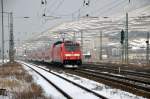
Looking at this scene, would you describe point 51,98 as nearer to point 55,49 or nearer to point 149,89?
point 149,89

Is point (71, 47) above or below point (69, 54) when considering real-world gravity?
above

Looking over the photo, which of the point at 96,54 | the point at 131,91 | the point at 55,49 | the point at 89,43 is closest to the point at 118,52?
the point at 96,54

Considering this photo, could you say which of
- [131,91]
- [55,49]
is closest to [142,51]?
[55,49]

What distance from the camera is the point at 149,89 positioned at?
21734 mm

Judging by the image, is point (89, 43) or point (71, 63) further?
point (89, 43)

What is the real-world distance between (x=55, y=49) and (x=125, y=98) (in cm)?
4065

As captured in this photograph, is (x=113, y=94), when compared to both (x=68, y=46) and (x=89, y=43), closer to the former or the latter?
(x=68, y=46)

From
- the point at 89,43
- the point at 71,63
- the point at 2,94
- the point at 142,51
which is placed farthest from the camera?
the point at 89,43

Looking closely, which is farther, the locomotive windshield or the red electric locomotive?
the locomotive windshield

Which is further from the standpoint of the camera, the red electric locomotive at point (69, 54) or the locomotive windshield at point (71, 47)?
the locomotive windshield at point (71, 47)

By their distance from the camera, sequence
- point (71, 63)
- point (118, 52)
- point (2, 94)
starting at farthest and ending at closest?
point (118, 52)
point (71, 63)
point (2, 94)

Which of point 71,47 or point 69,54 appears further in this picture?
point 71,47

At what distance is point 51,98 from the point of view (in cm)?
1852

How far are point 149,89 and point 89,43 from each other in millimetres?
170224
